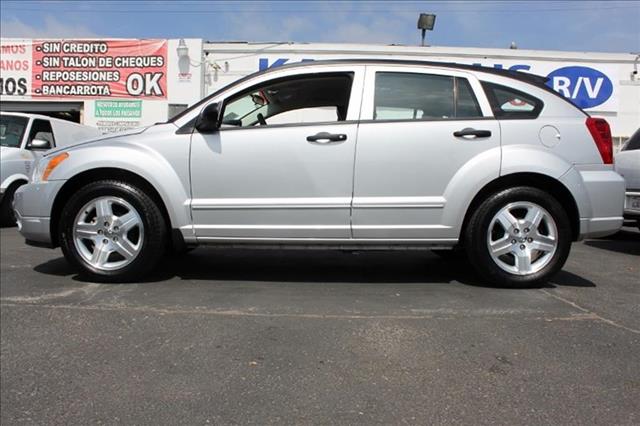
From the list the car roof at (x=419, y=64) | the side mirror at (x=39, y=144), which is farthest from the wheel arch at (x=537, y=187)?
the side mirror at (x=39, y=144)

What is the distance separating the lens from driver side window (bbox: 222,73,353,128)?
16.1 feet

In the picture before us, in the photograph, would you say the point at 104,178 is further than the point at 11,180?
No

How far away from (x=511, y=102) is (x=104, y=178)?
11.6 ft

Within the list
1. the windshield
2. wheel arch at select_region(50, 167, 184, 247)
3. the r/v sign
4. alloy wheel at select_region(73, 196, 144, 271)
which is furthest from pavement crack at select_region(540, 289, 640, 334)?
the r/v sign

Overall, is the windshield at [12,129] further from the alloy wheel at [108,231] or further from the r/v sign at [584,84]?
the r/v sign at [584,84]

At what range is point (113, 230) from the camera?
15.6 feet

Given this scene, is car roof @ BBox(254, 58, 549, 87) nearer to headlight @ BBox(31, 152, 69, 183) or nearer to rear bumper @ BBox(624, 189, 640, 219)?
headlight @ BBox(31, 152, 69, 183)

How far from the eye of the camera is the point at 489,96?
4727 millimetres

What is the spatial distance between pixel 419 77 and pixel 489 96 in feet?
1.99

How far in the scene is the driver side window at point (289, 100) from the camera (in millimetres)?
4896

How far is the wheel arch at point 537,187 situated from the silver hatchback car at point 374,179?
12 mm

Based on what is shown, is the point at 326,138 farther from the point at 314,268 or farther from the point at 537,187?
the point at 537,187

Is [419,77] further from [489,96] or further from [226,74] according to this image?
[226,74]

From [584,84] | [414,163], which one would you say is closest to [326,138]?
[414,163]
